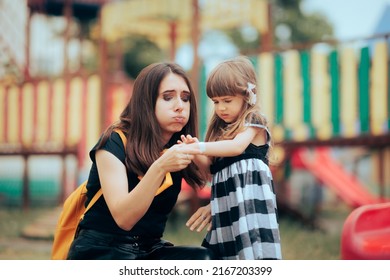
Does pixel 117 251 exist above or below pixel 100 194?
below

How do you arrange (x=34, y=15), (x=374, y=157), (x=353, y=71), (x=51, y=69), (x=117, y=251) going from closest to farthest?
(x=117, y=251)
(x=353, y=71)
(x=34, y=15)
(x=51, y=69)
(x=374, y=157)

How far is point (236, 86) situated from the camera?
5.21 feet

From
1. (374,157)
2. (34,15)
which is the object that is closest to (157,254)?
(34,15)

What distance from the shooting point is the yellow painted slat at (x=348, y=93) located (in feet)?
14.5

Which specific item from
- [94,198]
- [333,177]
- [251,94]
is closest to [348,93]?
[333,177]

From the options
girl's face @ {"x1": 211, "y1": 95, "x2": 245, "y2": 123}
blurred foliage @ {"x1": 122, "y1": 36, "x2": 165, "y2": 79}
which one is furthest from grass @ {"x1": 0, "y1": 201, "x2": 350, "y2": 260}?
blurred foliage @ {"x1": 122, "y1": 36, "x2": 165, "y2": 79}

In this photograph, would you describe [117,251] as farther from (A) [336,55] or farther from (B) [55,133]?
(B) [55,133]

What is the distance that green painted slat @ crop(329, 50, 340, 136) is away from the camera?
4.48m

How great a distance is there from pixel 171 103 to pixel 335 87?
310 centimetres

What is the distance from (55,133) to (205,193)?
1.69 metres

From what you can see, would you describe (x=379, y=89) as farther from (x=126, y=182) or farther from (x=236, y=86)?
(x=126, y=182)

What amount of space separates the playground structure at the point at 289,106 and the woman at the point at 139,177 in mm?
2788

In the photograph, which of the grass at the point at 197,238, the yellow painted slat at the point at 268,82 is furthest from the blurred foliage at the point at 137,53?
the yellow painted slat at the point at 268,82
